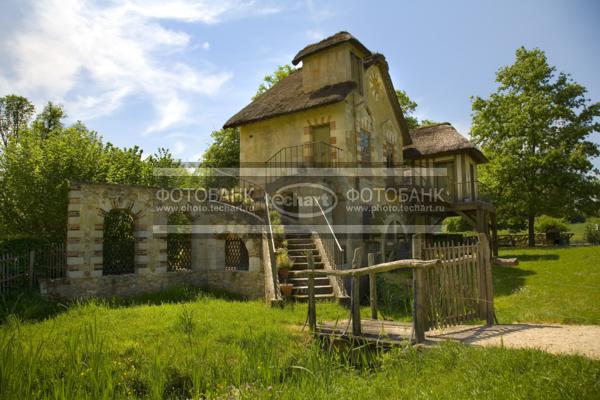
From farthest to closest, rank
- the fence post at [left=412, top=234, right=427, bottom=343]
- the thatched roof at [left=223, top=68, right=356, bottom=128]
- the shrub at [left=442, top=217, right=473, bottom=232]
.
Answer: the shrub at [left=442, top=217, right=473, bottom=232], the thatched roof at [left=223, top=68, right=356, bottom=128], the fence post at [left=412, top=234, right=427, bottom=343]

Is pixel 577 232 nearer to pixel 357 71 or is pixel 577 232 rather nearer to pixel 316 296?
pixel 357 71

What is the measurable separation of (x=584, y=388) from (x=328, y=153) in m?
12.1

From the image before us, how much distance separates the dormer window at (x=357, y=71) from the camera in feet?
51.0

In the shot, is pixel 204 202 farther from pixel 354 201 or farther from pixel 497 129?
pixel 497 129

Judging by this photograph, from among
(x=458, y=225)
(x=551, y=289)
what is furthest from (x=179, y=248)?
(x=458, y=225)

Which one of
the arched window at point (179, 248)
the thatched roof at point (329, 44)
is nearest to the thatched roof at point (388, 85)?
the thatched roof at point (329, 44)

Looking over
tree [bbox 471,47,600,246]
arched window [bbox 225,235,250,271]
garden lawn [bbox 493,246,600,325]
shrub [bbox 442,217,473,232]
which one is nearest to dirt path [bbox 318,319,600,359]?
garden lawn [bbox 493,246,600,325]

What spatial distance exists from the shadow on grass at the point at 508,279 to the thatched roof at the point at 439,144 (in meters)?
7.11

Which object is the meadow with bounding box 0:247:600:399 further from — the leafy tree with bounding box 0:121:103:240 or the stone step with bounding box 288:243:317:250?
the leafy tree with bounding box 0:121:103:240

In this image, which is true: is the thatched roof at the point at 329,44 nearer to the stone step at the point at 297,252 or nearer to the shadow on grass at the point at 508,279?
the stone step at the point at 297,252

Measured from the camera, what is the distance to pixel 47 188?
538 inches

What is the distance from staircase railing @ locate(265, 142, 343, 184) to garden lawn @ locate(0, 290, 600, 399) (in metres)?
9.19

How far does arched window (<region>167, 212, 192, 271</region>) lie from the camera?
44.1 feet

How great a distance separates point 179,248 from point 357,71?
9.74 m
